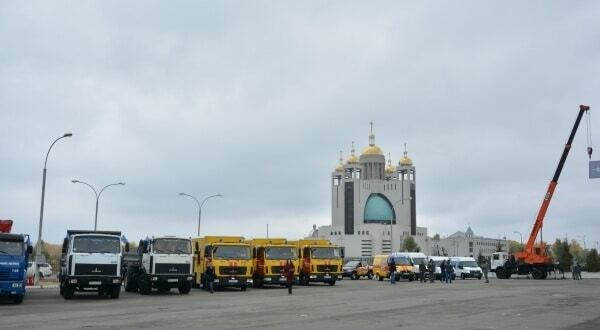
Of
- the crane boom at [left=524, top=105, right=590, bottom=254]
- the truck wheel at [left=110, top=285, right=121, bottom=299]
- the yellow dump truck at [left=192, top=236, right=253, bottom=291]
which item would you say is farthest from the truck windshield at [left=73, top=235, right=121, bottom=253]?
the crane boom at [left=524, top=105, right=590, bottom=254]

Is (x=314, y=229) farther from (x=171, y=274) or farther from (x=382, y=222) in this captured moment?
(x=171, y=274)

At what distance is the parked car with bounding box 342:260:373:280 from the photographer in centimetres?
5675

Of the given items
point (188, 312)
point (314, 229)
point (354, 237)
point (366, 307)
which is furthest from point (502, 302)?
point (314, 229)

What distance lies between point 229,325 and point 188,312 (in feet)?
14.6

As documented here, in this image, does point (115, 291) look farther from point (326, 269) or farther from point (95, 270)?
point (326, 269)

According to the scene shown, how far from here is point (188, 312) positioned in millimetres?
20062

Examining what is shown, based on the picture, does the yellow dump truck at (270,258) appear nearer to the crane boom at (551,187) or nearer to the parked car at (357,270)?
the parked car at (357,270)

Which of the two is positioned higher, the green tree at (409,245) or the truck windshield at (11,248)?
the green tree at (409,245)

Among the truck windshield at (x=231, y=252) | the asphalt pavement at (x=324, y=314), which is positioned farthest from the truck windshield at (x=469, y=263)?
the asphalt pavement at (x=324, y=314)

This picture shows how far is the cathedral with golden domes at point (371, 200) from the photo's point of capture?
147 meters

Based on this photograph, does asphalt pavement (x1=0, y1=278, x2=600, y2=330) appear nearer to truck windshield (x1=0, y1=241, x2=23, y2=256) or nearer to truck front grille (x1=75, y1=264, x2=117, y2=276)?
truck front grille (x1=75, y1=264, x2=117, y2=276)

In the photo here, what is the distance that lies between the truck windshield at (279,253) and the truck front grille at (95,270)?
1149 cm

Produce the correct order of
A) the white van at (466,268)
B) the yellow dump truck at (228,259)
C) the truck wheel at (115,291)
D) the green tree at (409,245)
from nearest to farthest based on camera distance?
1. the truck wheel at (115,291)
2. the yellow dump truck at (228,259)
3. the white van at (466,268)
4. the green tree at (409,245)

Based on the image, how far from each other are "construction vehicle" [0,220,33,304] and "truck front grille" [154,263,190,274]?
6.35 metres
